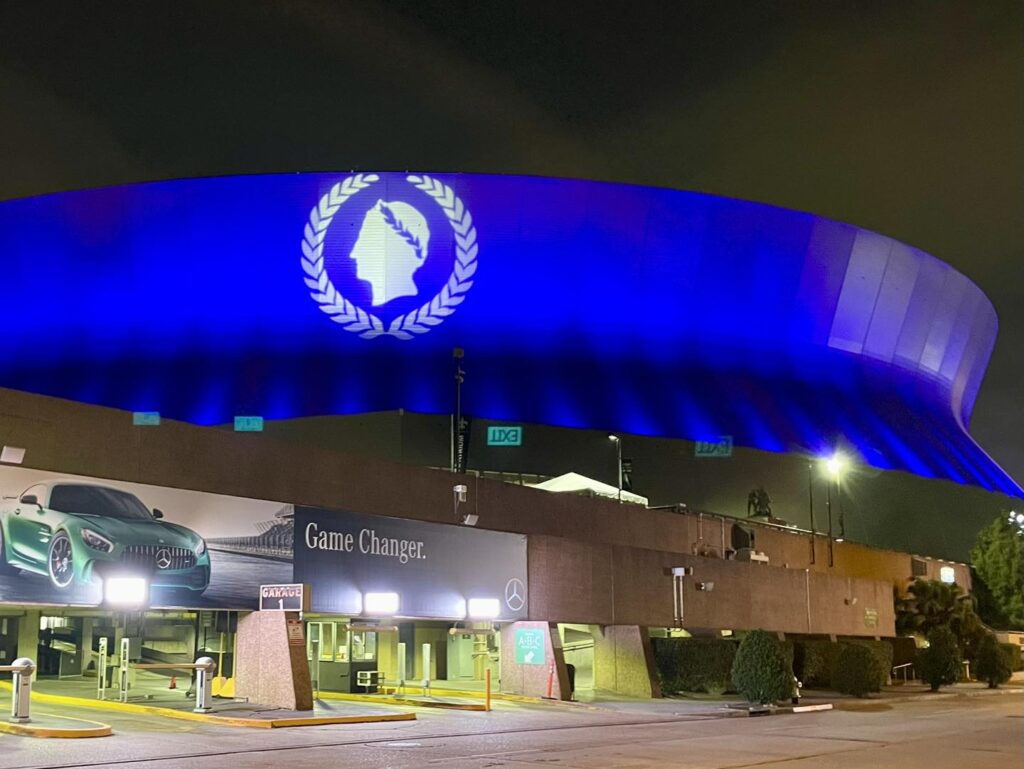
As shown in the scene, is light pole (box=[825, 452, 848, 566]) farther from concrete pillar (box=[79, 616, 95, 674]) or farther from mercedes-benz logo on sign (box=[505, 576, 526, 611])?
concrete pillar (box=[79, 616, 95, 674])

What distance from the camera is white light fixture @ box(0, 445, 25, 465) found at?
18.1 metres

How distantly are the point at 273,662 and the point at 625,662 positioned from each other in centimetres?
1153

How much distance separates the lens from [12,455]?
715 inches

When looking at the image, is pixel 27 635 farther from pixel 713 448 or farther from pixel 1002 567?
pixel 1002 567

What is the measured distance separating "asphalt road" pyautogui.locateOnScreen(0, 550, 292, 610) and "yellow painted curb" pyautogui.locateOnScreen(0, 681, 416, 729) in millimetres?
1894

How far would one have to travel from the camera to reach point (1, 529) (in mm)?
18000

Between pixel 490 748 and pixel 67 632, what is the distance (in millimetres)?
16720

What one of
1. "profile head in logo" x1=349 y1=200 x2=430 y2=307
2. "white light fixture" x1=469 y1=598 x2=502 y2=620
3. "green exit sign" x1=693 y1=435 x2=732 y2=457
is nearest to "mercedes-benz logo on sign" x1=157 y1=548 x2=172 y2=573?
"white light fixture" x1=469 y1=598 x2=502 y2=620

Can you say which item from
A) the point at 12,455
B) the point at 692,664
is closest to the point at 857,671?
the point at 692,664

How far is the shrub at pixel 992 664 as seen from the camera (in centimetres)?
3916

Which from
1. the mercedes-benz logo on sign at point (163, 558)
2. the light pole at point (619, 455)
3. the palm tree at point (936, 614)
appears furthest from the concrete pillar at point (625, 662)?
the palm tree at point (936, 614)

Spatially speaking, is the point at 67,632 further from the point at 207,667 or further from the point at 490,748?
the point at 490,748

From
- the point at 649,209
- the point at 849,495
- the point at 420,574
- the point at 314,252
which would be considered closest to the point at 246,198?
the point at 314,252

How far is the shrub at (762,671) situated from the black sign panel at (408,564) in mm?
5186
